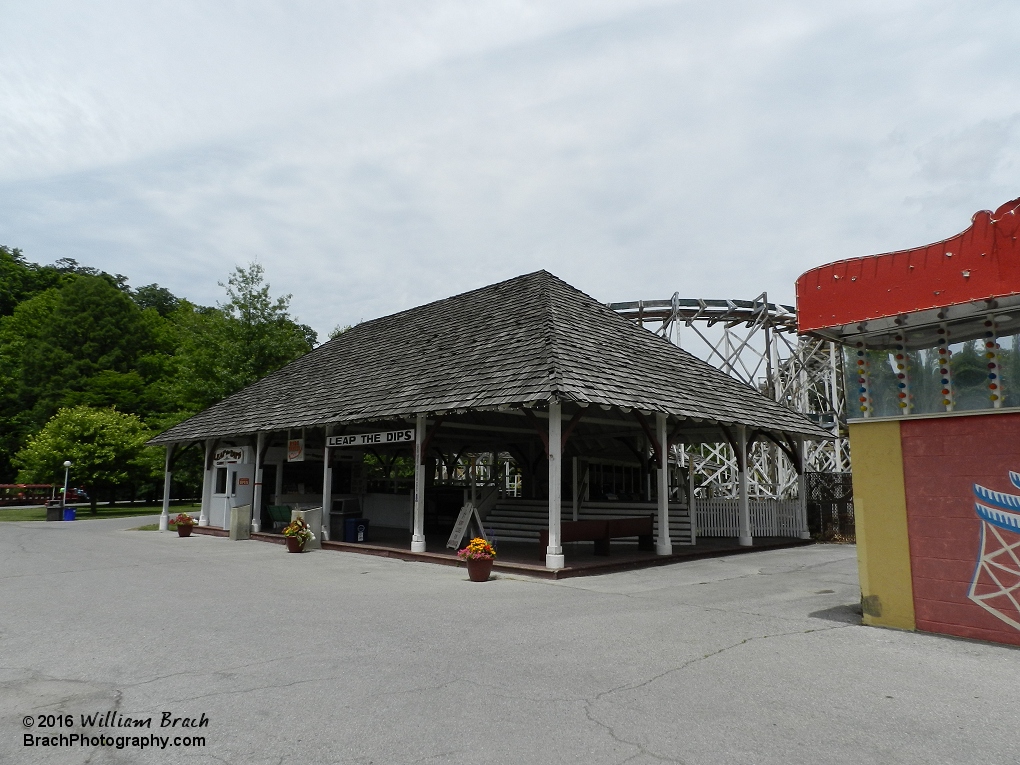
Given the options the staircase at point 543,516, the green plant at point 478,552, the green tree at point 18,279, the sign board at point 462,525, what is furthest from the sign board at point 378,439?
the green tree at point 18,279

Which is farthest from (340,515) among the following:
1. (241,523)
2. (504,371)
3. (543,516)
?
(504,371)

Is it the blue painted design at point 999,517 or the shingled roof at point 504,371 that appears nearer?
the blue painted design at point 999,517

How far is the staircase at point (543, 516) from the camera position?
54.5 feet

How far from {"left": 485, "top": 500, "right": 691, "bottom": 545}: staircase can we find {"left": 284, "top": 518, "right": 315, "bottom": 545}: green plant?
14.0 feet

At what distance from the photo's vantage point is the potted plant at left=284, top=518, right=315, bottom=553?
50.5 ft

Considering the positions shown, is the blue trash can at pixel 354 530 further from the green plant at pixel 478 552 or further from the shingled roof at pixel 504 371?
the green plant at pixel 478 552

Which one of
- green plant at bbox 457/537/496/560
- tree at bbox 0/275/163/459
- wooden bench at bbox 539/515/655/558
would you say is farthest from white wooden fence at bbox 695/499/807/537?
tree at bbox 0/275/163/459

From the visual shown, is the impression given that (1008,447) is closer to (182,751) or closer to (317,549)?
(182,751)

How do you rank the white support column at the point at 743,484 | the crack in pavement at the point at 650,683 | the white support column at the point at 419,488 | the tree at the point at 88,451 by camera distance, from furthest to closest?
the tree at the point at 88,451, the white support column at the point at 743,484, the white support column at the point at 419,488, the crack in pavement at the point at 650,683

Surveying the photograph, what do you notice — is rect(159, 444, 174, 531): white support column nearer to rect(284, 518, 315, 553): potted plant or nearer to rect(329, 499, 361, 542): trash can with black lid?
rect(329, 499, 361, 542): trash can with black lid

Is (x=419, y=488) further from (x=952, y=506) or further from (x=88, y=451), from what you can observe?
(x=88, y=451)

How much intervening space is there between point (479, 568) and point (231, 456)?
43.2 feet

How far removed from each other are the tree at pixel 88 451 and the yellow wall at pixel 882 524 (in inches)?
1305

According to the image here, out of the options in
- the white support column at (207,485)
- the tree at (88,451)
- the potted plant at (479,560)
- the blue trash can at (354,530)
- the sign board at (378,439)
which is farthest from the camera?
the tree at (88,451)
